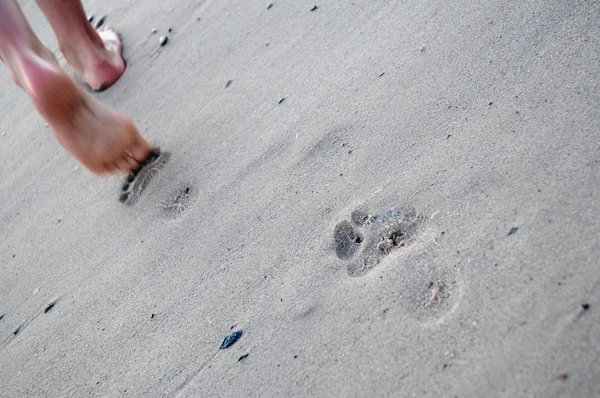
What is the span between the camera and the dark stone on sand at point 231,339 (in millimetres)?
1331

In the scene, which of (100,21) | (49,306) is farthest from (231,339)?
(100,21)

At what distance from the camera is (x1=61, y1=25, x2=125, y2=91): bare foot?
2.09 m

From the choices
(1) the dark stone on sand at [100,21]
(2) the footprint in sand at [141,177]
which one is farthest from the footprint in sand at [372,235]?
(1) the dark stone on sand at [100,21]

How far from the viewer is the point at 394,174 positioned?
56.9 inches

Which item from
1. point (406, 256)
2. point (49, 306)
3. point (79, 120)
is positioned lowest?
point (406, 256)

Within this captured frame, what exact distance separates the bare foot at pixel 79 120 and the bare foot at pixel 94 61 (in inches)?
15.0

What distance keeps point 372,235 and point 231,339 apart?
0.46 m

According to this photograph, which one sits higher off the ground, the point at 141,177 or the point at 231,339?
the point at 141,177

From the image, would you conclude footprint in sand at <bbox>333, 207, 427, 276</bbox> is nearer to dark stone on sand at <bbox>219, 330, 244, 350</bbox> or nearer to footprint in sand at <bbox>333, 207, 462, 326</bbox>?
footprint in sand at <bbox>333, 207, 462, 326</bbox>

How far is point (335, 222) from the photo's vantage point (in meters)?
1.43

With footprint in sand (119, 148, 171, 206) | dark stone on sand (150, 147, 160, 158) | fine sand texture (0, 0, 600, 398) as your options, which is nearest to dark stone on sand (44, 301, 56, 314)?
fine sand texture (0, 0, 600, 398)

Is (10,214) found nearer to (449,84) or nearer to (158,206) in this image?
(158,206)

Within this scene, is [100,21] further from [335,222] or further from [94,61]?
[335,222]

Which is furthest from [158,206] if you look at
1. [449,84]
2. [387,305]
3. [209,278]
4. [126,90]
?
[449,84]
